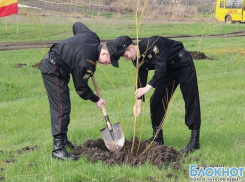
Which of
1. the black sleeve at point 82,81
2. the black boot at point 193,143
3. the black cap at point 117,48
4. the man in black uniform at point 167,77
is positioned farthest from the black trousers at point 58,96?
the black boot at point 193,143

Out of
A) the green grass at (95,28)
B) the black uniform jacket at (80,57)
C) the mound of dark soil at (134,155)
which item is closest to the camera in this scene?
the black uniform jacket at (80,57)

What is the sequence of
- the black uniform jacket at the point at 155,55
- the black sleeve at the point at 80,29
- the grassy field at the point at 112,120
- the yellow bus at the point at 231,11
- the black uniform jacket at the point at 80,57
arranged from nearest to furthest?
the grassy field at the point at 112,120 → the black uniform jacket at the point at 80,57 → the black uniform jacket at the point at 155,55 → the black sleeve at the point at 80,29 → the yellow bus at the point at 231,11

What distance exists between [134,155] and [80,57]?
5.05 ft

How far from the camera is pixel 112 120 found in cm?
806

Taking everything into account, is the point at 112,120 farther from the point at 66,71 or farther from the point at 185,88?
the point at 66,71

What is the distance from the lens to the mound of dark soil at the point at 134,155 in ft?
17.6

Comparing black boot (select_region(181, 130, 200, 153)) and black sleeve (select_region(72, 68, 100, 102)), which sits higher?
black sleeve (select_region(72, 68, 100, 102))

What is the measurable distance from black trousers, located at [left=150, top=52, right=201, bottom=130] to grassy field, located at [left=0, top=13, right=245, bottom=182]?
0.39 m

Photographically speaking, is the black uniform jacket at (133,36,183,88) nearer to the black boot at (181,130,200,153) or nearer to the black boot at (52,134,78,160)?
the black boot at (181,130,200,153)

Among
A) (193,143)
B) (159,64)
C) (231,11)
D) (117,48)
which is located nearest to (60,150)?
(117,48)

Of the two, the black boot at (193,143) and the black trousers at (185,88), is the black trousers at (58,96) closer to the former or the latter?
the black trousers at (185,88)

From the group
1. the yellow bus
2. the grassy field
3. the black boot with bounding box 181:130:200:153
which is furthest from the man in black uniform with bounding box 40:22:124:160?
the yellow bus

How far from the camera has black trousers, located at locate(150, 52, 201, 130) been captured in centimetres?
599

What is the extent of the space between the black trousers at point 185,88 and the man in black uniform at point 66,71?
1.10 metres
